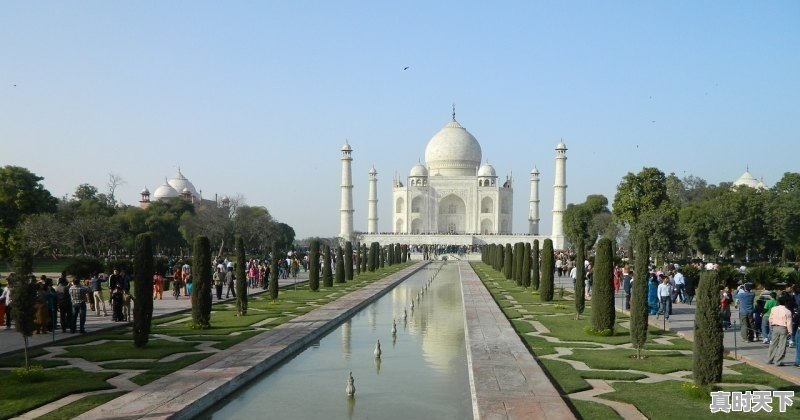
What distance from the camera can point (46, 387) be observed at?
816cm

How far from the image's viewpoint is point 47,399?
758cm

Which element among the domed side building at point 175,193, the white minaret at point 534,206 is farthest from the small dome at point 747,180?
the domed side building at point 175,193

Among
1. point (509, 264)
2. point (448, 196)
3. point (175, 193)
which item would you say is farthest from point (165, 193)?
point (509, 264)

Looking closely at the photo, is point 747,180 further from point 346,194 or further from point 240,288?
point 240,288

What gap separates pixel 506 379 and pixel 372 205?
64.1 metres

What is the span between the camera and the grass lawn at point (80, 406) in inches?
273

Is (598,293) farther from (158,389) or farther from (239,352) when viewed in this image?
(158,389)

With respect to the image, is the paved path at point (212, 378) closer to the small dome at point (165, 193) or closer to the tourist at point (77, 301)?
the tourist at point (77, 301)

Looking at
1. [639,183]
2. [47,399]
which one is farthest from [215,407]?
[639,183]

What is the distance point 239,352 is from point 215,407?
2.63m

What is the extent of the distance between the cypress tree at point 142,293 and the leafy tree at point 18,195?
85.0 ft

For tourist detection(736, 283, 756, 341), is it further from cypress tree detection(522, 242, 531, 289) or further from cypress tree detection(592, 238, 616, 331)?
cypress tree detection(522, 242, 531, 289)

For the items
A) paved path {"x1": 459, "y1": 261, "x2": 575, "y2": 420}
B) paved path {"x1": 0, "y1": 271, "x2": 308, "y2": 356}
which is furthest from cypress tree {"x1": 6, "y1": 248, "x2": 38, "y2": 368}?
paved path {"x1": 459, "y1": 261, "x2": 575, "y2": 420}

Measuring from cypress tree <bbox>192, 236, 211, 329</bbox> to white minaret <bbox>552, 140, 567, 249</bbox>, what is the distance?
176 ft
